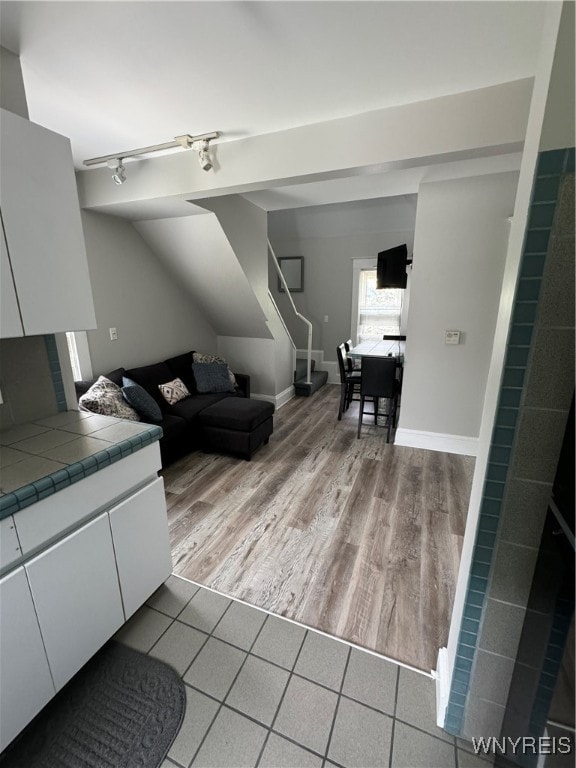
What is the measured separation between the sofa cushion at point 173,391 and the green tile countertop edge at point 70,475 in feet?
6.83

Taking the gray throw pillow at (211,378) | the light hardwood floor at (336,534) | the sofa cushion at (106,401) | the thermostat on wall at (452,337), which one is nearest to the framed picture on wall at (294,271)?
the gray throw pillow at (211,378)

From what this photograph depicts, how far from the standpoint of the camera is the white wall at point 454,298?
2.81 meters

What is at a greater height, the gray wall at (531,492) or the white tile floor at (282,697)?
the gray wall at (531,492)

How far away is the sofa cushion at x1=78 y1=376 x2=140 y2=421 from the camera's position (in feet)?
8.48

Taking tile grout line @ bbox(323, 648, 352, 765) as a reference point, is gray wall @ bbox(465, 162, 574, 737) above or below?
above

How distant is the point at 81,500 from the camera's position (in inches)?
48.7

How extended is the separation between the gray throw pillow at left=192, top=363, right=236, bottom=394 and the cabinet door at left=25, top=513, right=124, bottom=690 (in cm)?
265

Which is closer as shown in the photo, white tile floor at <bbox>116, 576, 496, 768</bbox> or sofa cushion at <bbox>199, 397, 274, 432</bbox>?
white tile floor at <bbox>116, 576, 496, 768</bbox>

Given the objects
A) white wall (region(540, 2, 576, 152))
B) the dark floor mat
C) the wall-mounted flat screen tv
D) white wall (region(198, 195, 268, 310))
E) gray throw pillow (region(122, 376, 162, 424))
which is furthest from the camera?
the wall-mounted flat screen tv

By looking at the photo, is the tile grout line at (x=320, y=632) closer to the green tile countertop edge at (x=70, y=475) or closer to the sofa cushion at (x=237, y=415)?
the green tile countertop edge at (x=70, y=475)

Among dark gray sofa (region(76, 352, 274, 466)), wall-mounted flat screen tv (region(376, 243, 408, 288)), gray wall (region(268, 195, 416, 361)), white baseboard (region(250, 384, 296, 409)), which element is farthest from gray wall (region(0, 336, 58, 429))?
gray wall (region(268, 195, 416, 361))

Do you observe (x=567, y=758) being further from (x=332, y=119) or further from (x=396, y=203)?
(x=396, y=203)

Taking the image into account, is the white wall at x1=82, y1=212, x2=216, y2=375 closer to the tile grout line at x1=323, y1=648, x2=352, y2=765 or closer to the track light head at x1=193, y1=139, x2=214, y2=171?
the track light head at x1=193, y1=139, x2=214, y2=171

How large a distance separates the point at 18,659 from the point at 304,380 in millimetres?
4542
